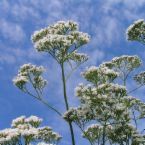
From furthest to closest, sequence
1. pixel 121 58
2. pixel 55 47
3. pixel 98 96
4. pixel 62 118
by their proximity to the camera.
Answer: pixel 121 58
pixel 55 47
pixel 62 118
pixel 98 96

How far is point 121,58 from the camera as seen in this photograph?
42531 millimetres

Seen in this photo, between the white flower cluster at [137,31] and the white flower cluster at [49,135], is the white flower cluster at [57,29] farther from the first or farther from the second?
the white flower cluster at [49,135]

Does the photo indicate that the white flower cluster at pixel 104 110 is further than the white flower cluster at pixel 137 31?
No

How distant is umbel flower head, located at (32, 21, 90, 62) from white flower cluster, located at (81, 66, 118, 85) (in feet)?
7.81

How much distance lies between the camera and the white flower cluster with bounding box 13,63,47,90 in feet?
116

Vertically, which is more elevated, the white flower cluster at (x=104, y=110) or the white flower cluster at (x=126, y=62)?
the white flower cluster at (x=126, y=62)

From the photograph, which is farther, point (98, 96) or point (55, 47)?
point (55, 47)

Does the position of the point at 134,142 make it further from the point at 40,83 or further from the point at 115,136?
the point at 40,83

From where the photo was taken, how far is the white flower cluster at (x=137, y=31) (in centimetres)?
3712

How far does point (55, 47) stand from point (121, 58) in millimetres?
8729

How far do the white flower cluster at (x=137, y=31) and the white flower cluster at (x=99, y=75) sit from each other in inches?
189

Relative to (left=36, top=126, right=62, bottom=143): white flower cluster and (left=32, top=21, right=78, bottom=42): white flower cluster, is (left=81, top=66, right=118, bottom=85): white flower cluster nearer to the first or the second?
(left=32, top=21, right=78, bottom=42): white flower cluster

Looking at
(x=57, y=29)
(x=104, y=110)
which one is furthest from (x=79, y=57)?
(x=104, y=110)

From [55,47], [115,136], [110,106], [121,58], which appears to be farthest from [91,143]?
[121,58]
